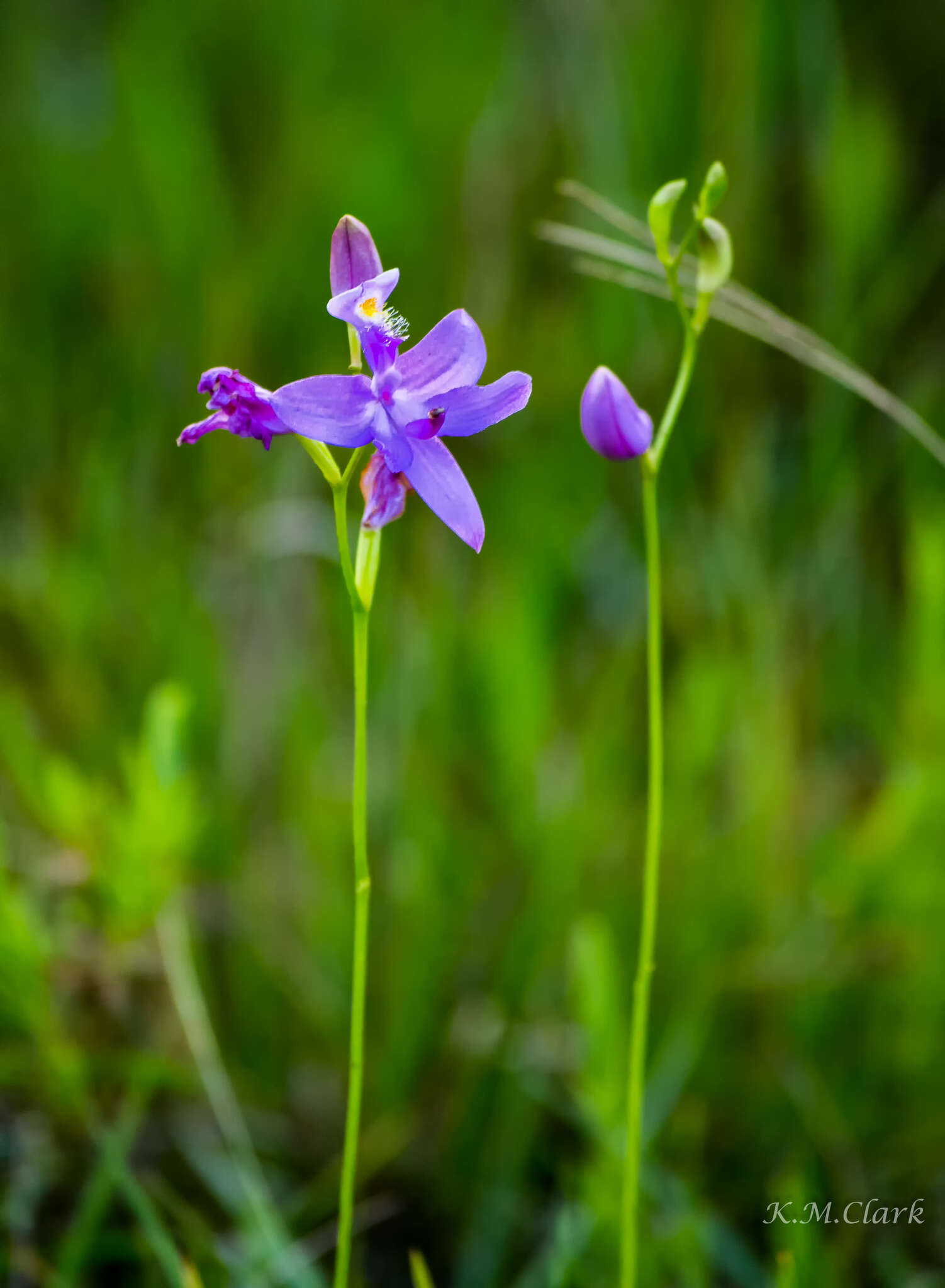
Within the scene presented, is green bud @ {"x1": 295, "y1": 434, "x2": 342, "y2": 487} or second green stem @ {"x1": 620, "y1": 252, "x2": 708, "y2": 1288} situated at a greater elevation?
green bud @ {"x1": 295, "y1": 434, "x2": 342, "y2": 487}

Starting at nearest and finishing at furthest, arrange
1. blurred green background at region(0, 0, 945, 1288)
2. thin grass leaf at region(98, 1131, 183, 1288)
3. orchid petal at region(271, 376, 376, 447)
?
orchid petal at region(271, 376, 376, 447) < thin grass leaf at region(98, 1131, 183, 1288) < blurred green background at region(0, 0, 945, 1288)

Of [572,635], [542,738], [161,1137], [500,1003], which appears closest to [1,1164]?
[161,1137]

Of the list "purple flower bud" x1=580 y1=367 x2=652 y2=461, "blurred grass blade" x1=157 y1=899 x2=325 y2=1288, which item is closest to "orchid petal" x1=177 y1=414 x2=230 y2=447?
"purple flower bud" x1=580 y1=367 x2=652 y2=461

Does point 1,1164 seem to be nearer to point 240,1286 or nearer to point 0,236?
point 240,1286

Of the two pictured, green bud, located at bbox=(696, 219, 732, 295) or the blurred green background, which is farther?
the blurred green background

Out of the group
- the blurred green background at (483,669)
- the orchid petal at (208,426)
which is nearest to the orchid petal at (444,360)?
the orchid petal at (208,426)

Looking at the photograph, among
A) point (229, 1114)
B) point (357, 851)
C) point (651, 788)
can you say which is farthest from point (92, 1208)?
point (651, 788)

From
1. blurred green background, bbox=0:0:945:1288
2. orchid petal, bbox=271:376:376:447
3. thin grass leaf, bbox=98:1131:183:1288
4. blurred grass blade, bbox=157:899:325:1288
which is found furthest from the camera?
blurred green background, bbox=0:0:945:1288

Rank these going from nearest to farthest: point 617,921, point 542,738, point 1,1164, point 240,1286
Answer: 1. point 240,1286
2. point 1,1164
3. point 617,921
4. point 542,738

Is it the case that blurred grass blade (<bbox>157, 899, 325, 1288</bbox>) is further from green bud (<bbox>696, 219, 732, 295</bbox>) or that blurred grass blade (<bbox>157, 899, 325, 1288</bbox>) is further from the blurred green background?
green bud (<bbox>696, 219, 732, 295</bbox>)
